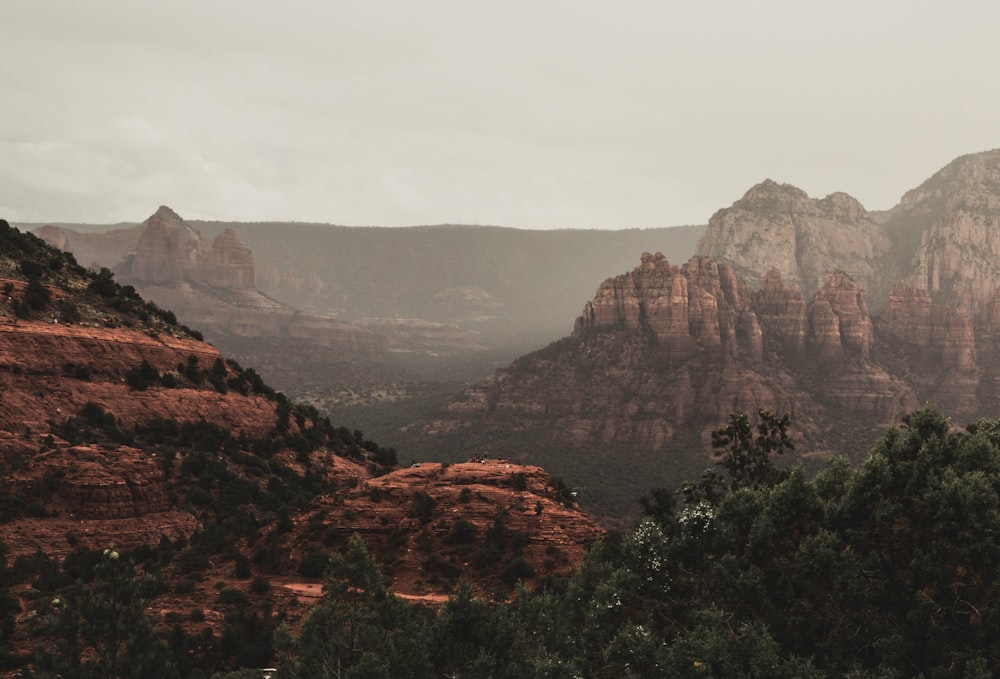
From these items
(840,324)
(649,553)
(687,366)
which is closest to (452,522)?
(649,553)

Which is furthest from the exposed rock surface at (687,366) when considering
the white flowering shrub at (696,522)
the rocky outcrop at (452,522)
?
the white flowering shrub at (696,522)

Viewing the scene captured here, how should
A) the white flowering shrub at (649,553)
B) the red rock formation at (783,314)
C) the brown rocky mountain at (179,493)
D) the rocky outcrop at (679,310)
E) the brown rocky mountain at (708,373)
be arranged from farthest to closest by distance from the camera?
the red rock formation at (783,314) → the rocky outcrop at (679,310) → the brown rocky mountain at (708,373) → the brown rocky mountain at (179,493) → the white flowering shrub at (649,553)

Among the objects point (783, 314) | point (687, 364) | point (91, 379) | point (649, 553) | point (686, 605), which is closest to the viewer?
point (686, 605)

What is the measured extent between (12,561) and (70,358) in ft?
67.0

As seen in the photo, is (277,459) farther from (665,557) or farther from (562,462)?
(562,462)

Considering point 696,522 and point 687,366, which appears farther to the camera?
point 687,366

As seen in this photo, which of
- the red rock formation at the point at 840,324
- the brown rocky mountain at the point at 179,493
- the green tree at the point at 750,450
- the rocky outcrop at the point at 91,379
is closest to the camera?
the brown rocky mountain at the point at 179,493

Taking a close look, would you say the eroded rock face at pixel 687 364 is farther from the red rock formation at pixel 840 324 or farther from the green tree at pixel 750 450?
the green tree at pixel 750 450

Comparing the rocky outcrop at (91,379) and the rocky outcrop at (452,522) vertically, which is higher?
the rocky outcrop at (91,379)

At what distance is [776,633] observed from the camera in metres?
29.1

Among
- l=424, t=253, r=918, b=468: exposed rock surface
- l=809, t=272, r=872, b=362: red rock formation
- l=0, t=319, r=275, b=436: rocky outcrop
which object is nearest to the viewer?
l=0, t=319, r=275, b=436: rocky outcrop

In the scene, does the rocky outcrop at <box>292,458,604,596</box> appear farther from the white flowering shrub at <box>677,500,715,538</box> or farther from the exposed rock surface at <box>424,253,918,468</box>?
the exposed rock surface at <box>424,253,918,468</box>

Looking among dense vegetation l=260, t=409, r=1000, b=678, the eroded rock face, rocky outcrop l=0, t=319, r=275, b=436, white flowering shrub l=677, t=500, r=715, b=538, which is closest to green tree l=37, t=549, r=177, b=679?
dense vegetation l=260, t=409, r=1000, b=678

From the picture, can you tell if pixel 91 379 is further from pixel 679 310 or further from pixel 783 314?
pixel 783 314
